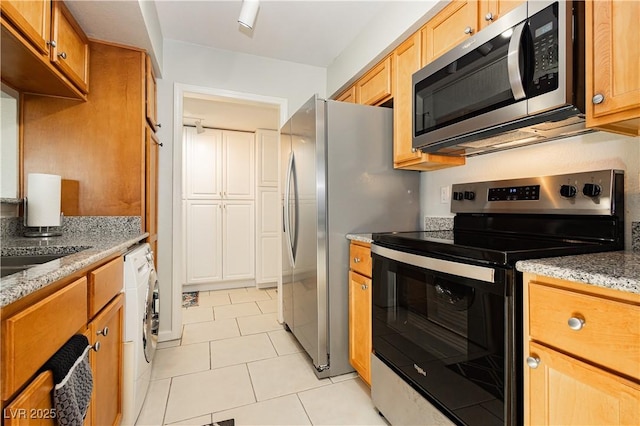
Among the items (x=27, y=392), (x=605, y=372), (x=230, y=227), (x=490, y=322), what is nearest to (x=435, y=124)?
(x=490, y=322)

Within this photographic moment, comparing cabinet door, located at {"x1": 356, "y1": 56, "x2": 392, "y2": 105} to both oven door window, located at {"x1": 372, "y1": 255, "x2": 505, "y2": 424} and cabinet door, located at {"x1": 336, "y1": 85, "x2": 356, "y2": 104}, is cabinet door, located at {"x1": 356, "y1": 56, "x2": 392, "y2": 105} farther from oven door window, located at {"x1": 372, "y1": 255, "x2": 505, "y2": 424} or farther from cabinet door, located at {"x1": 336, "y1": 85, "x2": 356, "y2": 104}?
oven door window, located at {"x1": 372, "y1": 255, "x2": 505, "y2": 424}

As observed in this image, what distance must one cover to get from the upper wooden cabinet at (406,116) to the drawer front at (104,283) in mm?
1652

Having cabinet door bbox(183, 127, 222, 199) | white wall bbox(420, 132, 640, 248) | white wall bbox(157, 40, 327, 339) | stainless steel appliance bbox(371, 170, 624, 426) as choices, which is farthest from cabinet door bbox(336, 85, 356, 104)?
cabinet door bbox(183, 127, 222, 199)

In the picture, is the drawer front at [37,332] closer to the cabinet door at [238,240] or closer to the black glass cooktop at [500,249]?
the black glass cooktop at [500,249]

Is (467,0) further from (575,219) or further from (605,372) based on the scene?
(605,372)

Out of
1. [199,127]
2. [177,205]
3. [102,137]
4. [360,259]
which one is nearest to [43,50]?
[102,137]

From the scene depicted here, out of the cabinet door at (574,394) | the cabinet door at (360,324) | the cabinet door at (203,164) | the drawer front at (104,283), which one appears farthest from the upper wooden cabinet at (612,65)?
the cabinet door at (203,164)

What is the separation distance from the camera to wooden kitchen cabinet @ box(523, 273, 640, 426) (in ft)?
2.23

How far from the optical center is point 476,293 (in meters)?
1.02

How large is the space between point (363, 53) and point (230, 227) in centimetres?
277

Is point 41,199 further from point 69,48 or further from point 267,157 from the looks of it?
point 267,157

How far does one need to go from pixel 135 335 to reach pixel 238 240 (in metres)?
2.69

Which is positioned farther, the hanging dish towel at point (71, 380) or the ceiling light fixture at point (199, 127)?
the ceiling light fixture at point (199, 127)

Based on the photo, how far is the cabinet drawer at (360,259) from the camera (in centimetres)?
175
